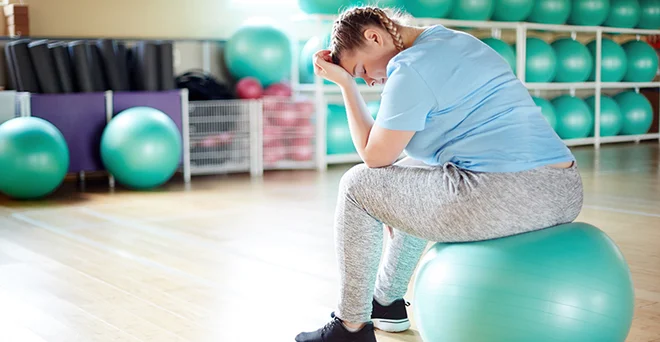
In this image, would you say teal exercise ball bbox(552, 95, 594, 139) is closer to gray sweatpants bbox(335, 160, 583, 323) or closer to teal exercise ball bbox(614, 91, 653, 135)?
teal exercise ball bbox(614, 91, 653, 135)

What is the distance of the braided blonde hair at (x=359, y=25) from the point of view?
6.26 feet

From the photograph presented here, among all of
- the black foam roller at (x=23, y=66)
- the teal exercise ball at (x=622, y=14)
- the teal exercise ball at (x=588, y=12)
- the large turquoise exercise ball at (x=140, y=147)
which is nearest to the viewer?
the large turquoise exercise ball at (x=140, y=147)

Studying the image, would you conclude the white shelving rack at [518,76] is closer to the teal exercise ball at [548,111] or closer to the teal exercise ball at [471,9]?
the teal exercise ball at [471,9]

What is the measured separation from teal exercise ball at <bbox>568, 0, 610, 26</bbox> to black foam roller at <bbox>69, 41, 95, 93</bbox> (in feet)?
15.2

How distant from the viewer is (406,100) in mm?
1804

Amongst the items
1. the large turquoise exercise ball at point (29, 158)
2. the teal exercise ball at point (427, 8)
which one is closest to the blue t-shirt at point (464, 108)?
the large turquoise exercise ball at point (29, 158)

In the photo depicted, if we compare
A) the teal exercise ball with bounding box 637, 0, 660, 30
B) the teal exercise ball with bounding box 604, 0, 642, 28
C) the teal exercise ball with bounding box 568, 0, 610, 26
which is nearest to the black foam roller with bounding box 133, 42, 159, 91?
the teal exercise ball with bounding box 568, 0, 610, 26

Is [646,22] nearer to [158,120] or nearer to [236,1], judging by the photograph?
[236,1]

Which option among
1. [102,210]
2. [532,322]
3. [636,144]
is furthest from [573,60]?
[532,322]

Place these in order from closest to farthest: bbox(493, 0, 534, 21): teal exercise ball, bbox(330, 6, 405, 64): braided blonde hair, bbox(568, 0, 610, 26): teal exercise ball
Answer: bbox(330, 6, 405, 64): braided blonde hair
bbox(493, 0, 534, 21): teal exercise ball
bbox(568, 0, 610, 26): teal exercise ball

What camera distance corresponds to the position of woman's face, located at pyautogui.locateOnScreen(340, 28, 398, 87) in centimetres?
191

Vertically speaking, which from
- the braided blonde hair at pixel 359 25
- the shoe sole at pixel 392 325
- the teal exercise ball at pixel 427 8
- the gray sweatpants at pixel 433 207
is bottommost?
the shoe sole at pixel 392 325

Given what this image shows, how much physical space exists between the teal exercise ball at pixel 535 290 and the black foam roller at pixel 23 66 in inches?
159

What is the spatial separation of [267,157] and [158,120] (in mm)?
1119
